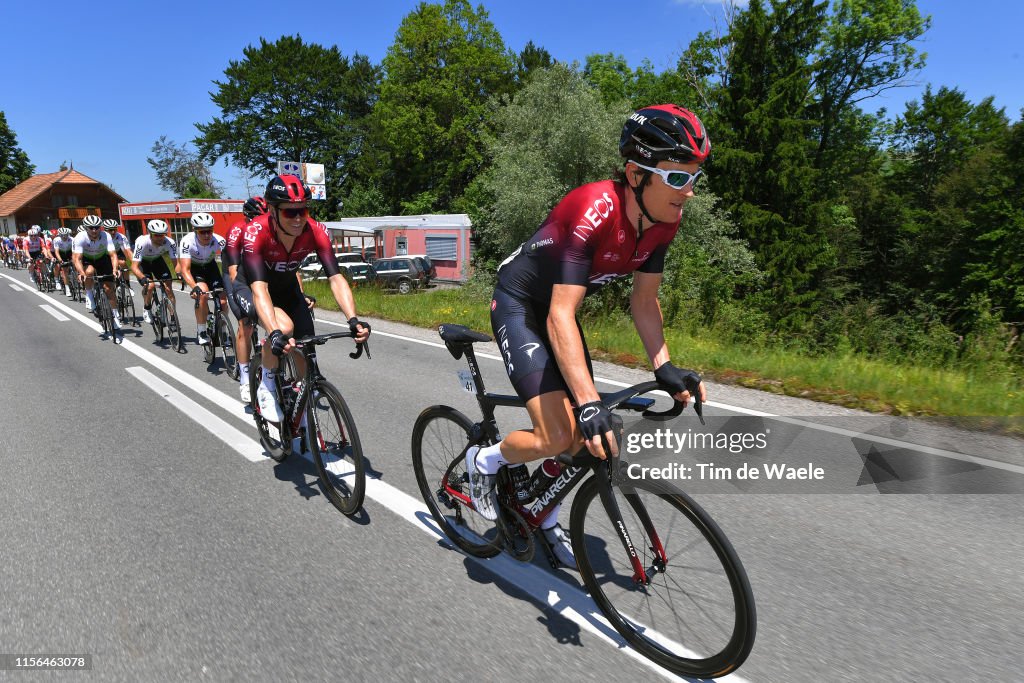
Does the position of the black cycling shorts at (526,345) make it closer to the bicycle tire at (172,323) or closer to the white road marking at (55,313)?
the bicycle tire at (172,323)

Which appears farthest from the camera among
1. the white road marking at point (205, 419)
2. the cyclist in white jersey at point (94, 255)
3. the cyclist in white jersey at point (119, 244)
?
the cyclist in white jersey at point (119, 244)

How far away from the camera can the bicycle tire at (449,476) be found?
327 cm

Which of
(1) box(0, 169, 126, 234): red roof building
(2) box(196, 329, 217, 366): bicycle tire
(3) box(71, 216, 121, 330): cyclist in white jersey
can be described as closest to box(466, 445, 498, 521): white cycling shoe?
(2) box(196, 329, 217, 366): bicycle tire

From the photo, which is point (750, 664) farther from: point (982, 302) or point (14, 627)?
point (982, 302)

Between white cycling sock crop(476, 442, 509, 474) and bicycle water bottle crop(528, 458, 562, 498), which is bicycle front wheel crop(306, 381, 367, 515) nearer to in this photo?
white cycling sock crop(476, 442, 509, 474)

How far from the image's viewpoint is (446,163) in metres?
50.6

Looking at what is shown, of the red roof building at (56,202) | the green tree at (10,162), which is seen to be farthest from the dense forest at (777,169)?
the green tree at (10,162)

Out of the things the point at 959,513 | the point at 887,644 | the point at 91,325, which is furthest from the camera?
the point at 91,325

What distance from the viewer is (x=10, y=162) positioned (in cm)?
8269

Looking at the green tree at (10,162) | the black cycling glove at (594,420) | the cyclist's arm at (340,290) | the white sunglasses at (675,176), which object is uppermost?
the green tree at (10,162)

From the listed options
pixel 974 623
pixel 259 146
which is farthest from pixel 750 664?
pixel 259 146

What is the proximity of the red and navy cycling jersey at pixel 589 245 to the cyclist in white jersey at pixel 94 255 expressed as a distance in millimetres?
10478

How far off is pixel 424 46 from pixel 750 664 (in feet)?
177

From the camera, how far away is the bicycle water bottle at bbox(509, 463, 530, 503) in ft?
9.53
